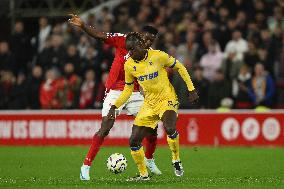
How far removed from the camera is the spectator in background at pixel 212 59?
21203 millimetres

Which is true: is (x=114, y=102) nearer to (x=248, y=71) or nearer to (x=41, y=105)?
(x=248, y=71)

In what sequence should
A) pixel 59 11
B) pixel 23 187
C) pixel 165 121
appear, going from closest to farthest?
pixel 23 187 → pixel 165 121 → pixel 59 11

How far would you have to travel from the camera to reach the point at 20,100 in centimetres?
2291

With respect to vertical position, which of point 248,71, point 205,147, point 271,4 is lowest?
point 205,147

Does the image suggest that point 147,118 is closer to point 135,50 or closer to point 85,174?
point 135,50

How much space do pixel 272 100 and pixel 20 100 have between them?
6718mm

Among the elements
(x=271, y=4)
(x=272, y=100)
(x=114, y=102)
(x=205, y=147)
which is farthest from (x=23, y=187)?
(x=271, y=4)

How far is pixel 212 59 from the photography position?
2128 cm

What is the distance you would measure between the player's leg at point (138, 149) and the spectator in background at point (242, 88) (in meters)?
8.51

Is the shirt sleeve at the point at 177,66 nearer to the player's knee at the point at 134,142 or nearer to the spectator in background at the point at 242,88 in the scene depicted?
the player's knee at the point at 134,142

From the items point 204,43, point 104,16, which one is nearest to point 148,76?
point 204,43

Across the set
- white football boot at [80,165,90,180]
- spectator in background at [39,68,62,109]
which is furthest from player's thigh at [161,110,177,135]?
spectator in background at [39,68,62,109]

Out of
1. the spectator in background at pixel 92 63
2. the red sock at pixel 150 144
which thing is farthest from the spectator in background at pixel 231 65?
the red sock at pixel 150 144

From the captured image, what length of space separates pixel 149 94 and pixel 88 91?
9.23m
